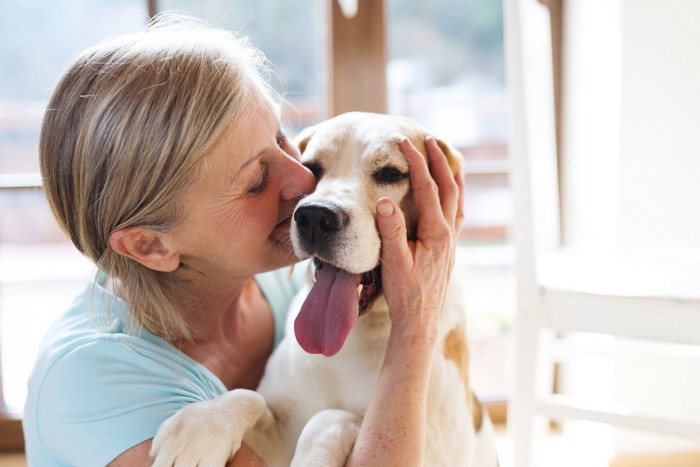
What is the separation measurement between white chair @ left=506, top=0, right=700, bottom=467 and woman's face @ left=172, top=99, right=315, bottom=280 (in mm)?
600

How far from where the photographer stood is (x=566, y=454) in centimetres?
209

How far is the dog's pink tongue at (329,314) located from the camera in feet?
3.14

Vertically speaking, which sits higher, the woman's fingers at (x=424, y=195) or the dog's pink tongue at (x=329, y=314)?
the woman's fingers at (x=424, y=195)

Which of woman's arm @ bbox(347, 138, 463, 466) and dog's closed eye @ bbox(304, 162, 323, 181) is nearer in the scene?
woman's arm @ bbox(347, 138, 463, 466)

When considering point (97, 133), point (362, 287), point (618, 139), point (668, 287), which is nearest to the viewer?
point (97, 133)

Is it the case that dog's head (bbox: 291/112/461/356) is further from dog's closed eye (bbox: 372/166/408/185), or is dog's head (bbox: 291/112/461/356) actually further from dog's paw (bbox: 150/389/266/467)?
dog's paw (bbox: 150/389/266/467)

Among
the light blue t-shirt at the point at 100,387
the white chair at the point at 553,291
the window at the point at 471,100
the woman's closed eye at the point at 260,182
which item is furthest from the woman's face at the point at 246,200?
the window at the point at 471,100

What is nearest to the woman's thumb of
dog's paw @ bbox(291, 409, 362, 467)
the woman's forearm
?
the woman's forearm

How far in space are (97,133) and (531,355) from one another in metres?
0.99

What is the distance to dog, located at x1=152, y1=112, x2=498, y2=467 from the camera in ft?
3.07

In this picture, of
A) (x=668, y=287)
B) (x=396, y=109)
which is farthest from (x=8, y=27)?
(x=668, y=287)

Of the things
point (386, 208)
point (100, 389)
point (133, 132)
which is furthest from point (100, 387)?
point (386, 208)

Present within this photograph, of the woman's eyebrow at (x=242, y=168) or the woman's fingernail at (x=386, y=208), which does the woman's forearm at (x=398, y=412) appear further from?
the woman's eyebrow at (x=242, y=168)

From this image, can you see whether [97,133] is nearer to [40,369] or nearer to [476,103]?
[40,369]
